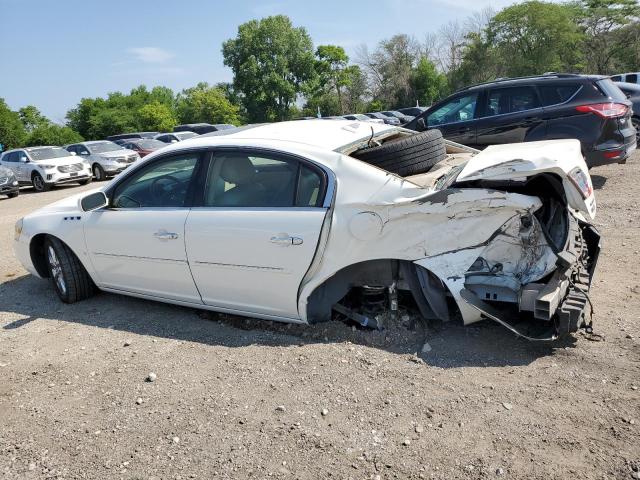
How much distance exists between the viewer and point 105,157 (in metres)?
19.8

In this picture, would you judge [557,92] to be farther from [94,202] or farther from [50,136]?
[50,136]

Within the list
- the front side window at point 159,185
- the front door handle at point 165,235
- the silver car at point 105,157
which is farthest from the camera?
the silver car at point 105,157

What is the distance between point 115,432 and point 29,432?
538 mm

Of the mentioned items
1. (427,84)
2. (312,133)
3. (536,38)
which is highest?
(536,38)

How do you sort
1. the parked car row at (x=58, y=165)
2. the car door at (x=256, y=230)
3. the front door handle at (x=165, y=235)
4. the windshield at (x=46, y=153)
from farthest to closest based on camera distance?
the windshield at (x=46, y=153), the parked car row at (x=58, y=165), the front door handle at (x=165, y=235), the car door at (x=256, y=230)

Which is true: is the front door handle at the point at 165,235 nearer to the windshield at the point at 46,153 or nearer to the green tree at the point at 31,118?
the windshield at the point at 46,153

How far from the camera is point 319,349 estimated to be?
12.2 feet

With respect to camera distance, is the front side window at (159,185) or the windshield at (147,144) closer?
the front side window at (159,185)

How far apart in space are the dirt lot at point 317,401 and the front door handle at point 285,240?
2.49ft

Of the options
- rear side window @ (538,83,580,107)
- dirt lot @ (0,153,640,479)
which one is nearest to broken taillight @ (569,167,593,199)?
dirt lot @ (0,153,640,479)

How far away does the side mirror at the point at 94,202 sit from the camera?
14.9 ft

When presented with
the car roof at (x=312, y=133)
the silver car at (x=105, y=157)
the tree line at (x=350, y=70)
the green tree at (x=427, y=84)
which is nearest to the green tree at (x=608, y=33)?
the tree line at (x=350, y=70)

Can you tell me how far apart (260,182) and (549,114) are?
597cm

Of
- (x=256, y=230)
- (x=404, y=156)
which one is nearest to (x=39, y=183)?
(x=256, y=230)
